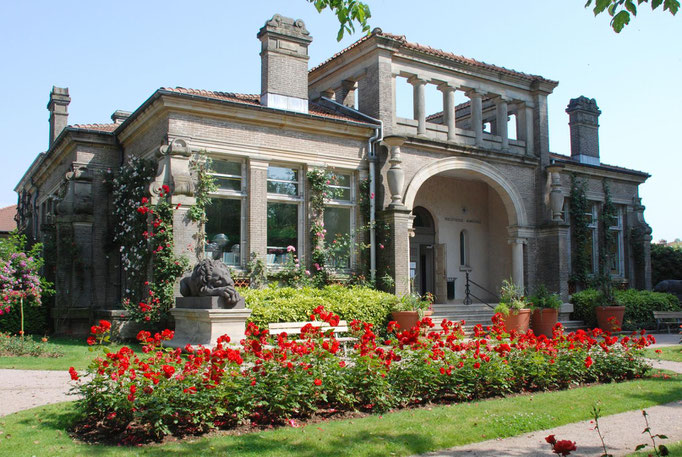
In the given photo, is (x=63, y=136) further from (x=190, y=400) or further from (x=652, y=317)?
(x=652, y=317)

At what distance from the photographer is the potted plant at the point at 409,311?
1457 centimetres

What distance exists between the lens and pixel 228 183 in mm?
15031

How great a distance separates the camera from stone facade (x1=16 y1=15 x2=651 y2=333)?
14.9 meters

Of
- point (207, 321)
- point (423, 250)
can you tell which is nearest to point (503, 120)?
point (423, 250)

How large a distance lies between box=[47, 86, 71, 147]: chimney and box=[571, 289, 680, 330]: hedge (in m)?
19.1

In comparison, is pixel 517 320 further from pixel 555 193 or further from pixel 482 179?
pixel 555 193

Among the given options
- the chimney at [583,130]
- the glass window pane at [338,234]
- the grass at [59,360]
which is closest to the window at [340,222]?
the glass window pane at [338,234]

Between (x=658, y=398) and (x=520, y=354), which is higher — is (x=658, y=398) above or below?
below

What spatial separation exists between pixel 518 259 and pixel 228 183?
9976 mm

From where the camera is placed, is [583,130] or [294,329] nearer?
[294,329]

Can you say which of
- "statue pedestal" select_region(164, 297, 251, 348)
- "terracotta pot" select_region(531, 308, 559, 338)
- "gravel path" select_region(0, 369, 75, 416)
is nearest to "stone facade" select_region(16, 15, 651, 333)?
"statue pedestal" select_region(164, 297, 251, 348)

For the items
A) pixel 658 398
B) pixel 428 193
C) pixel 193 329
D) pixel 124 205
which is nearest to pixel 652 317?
pixel 428 193

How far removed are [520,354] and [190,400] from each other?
4.85m

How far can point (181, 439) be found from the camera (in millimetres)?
5785
